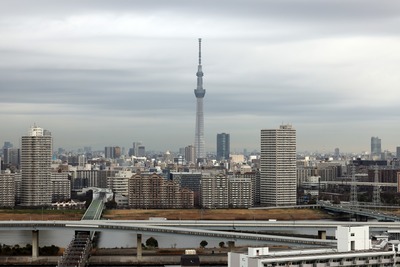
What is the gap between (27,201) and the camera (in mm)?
41094

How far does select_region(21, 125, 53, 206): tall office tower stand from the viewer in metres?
41.3

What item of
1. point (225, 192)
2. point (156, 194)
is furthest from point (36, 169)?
point (225, 192)

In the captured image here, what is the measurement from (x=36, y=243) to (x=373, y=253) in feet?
42.7

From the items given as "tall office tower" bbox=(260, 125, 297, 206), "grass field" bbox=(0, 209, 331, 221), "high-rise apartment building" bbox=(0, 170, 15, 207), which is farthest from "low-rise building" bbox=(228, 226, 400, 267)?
"tall office tower" bbox=(260, 125, 297, 206)

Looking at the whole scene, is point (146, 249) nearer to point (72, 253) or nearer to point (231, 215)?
point (72, 253)

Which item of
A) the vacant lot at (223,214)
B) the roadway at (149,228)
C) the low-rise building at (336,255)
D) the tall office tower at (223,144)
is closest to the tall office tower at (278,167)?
the vacant lot at (223,214)

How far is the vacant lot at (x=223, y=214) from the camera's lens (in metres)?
33.4

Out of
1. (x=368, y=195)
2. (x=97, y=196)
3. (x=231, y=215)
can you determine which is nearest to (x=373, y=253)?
(x=231, y=215)

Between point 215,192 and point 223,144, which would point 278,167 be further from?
point 223,144

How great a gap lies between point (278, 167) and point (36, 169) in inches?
457

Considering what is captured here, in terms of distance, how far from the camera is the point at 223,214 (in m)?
35.4

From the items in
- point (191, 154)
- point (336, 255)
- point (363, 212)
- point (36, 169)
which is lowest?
point (363, 212)

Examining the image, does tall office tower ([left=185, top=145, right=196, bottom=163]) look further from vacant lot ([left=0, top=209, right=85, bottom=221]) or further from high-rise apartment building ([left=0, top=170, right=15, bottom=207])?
vacant lot ([left=0, top=209, right=85, bottom=221])

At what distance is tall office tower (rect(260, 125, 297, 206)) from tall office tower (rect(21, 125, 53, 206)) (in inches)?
410
